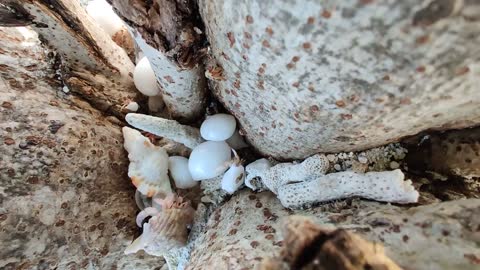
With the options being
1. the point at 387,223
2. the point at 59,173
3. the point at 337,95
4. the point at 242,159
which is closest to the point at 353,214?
the point at 387,223

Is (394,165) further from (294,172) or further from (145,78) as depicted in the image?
(145,78)

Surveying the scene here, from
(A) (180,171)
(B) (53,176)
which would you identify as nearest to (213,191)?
(A) (180,171)

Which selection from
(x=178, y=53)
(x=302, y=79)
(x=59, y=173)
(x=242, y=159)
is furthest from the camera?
(x=242, y=159)

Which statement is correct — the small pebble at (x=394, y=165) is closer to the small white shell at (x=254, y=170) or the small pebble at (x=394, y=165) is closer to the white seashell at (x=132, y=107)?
the small white shell at (x=254, y=170)

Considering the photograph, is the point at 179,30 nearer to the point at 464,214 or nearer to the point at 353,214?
the point at 353,214

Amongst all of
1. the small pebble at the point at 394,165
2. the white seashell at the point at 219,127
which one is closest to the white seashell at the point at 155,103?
the white seashell at the point at 219,127
